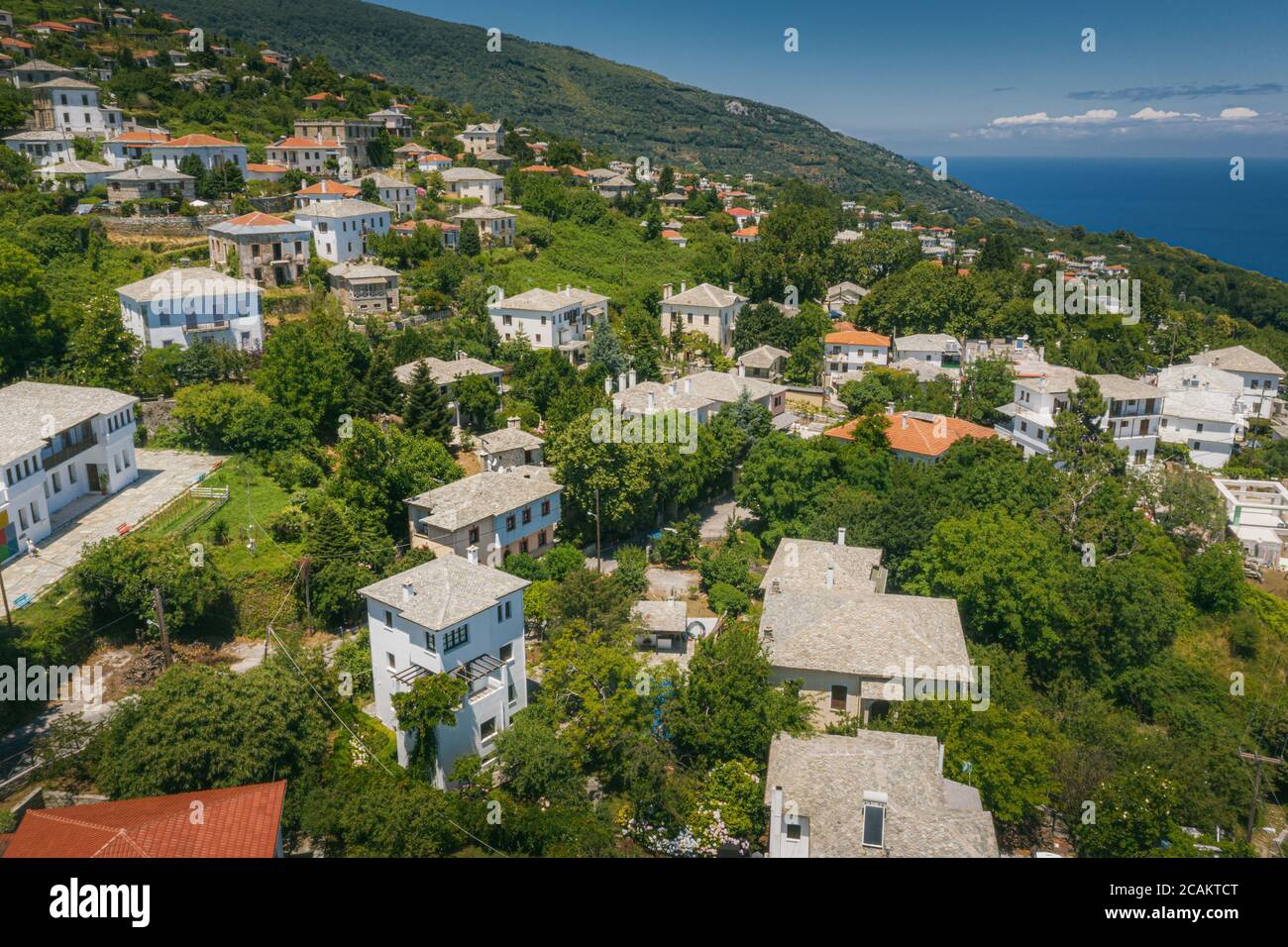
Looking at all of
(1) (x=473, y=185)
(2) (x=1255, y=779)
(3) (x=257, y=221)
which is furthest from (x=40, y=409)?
(1) (x=473, y=185)

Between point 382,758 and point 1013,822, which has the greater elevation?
point 382,758

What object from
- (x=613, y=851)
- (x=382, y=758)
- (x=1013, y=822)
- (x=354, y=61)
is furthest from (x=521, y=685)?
(x=354, y=61)

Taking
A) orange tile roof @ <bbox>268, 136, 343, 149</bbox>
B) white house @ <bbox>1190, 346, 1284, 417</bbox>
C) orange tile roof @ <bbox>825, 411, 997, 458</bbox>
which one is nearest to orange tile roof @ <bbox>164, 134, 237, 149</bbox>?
orange tile roof @ <bbox>268, 136, 343, 149</bbox>

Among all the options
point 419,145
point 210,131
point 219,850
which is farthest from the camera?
point 419,145

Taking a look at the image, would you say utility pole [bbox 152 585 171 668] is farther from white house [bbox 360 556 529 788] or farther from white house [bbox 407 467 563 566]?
white house [bbox 407 467 563 566]

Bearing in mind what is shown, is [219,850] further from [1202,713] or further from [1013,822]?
[1202,713]

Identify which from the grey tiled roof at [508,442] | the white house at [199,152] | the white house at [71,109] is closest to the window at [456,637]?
the grey tiled roof at [508,442]

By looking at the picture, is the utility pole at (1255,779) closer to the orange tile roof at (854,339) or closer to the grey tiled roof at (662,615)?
the grey tiled roof at (662,615)
